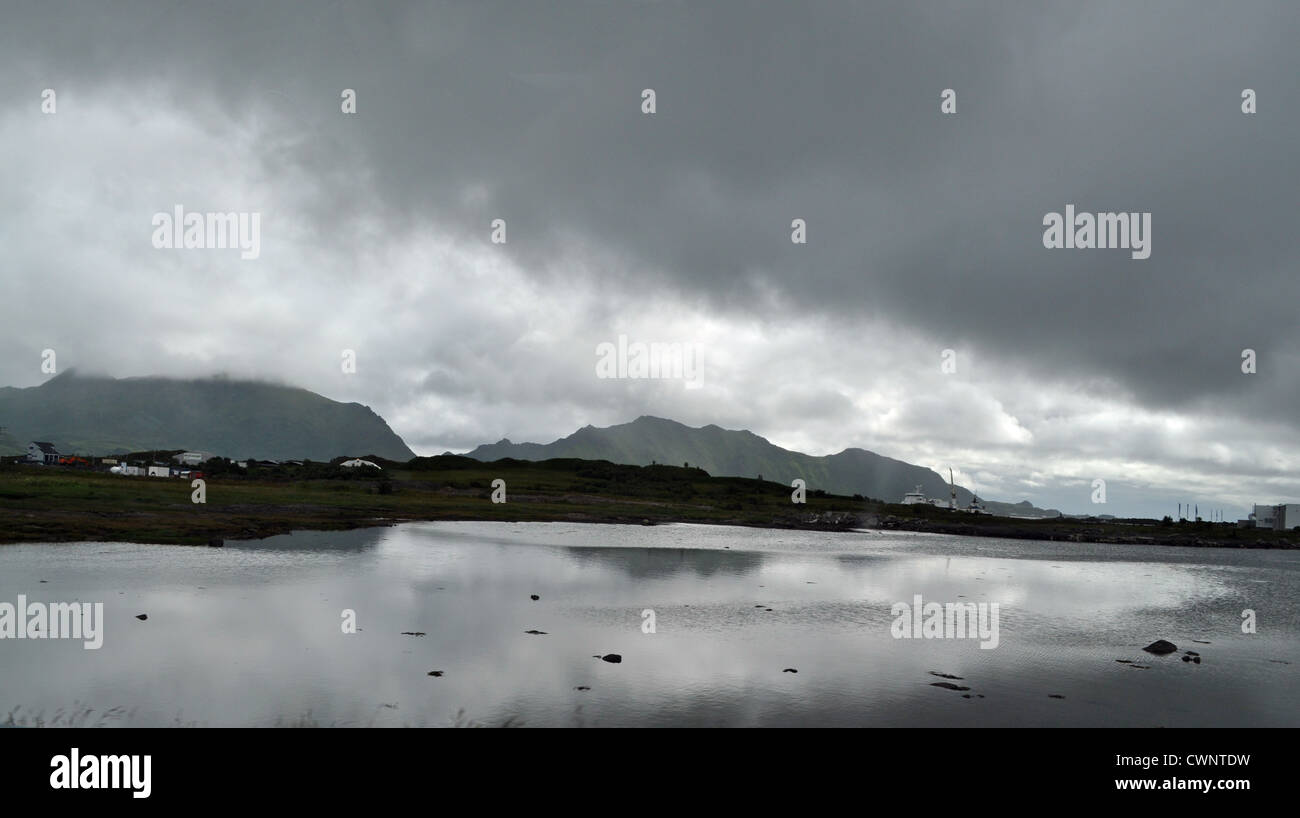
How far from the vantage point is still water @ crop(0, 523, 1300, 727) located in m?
25.4

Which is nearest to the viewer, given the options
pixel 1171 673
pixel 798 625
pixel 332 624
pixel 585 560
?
pixel 1171 673

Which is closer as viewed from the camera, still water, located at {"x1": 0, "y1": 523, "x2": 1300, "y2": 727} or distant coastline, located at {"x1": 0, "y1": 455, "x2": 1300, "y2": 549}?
still water, located at {"x1": 0, "y1": 523, "x2": 1300, "y2": 727}

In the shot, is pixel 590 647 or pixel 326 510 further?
pixel 326 510

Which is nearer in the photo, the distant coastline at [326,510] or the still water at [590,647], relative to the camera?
the still water at [590,647]

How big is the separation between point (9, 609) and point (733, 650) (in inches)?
1433

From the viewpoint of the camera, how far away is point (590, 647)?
1372 inches

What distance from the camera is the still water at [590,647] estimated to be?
25.4 m
